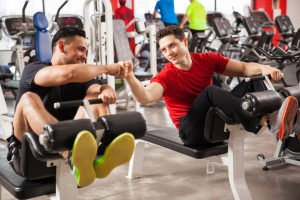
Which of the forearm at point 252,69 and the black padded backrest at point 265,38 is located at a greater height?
the forearm at point 252,69

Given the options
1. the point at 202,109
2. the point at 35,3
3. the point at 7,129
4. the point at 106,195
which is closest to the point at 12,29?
the point at 35,3

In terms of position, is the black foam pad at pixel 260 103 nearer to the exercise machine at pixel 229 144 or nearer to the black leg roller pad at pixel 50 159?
the exercise machine at pixel 229 144

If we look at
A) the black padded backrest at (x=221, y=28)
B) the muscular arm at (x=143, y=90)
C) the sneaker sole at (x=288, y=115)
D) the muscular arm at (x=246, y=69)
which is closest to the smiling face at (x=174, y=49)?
the muscular arm at (x=143, y=90)

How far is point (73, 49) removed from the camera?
6.77 ft

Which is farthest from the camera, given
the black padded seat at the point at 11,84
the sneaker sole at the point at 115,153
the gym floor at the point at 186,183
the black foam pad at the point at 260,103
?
the black padded seat at the point at 11,84

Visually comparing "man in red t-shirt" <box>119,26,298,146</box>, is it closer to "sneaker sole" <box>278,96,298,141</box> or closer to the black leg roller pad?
"sneaker sole" <box>278,96,298,141</box>

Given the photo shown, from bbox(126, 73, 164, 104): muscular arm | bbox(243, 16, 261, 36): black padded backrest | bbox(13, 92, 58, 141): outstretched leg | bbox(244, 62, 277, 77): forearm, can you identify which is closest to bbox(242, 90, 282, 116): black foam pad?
bbox(244, 62, 277, 77): forearm

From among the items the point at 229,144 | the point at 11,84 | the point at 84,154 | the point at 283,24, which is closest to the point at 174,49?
the point at 229,144

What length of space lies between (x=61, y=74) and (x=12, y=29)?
531 cm

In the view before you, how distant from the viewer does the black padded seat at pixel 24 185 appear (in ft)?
5.80

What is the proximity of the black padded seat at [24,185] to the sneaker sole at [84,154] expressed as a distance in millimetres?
265

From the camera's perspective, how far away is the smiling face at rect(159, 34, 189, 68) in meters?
2.50

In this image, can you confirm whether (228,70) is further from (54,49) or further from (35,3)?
(35,3)

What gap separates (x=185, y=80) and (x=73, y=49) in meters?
0.76
